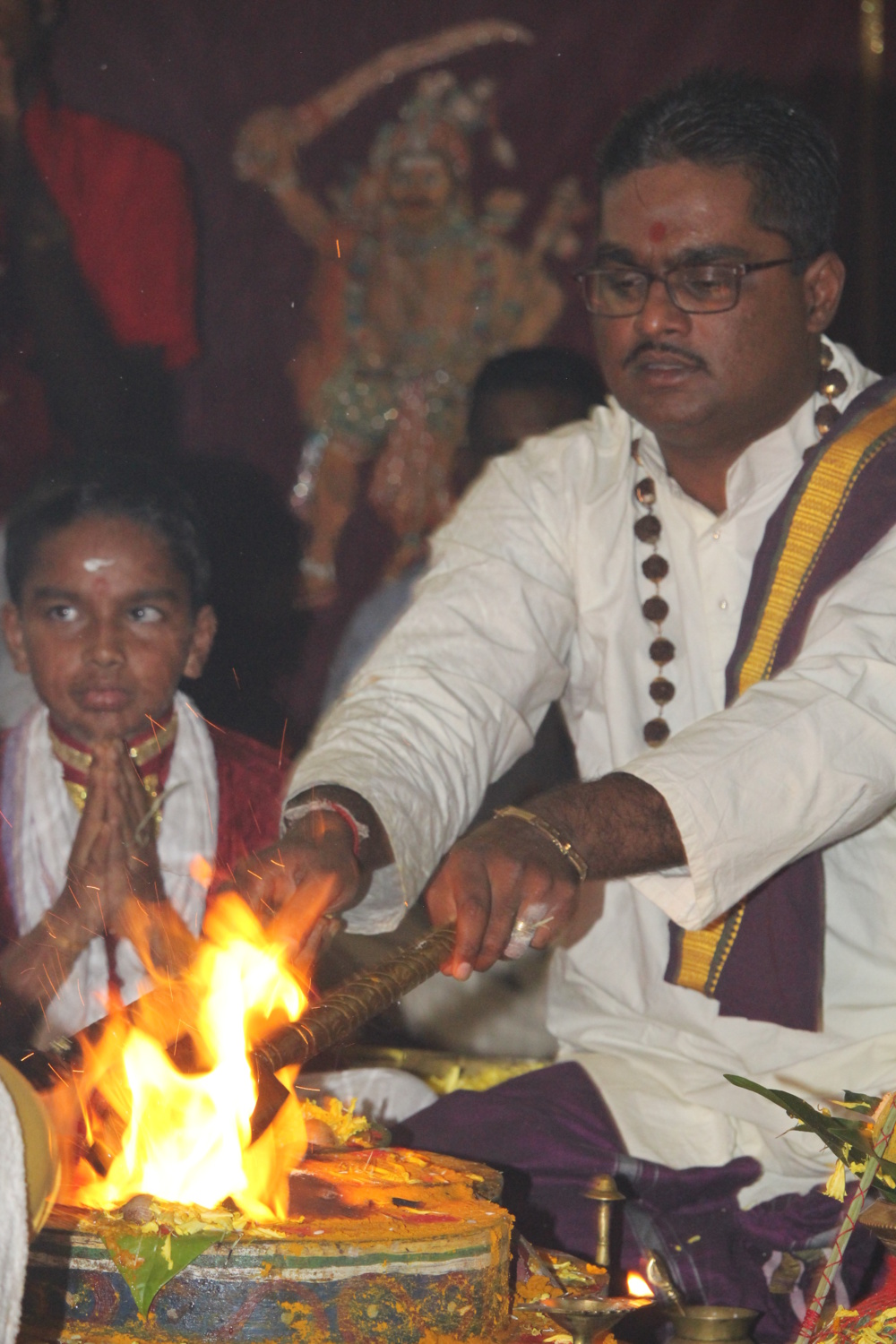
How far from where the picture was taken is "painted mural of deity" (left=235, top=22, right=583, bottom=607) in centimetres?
304

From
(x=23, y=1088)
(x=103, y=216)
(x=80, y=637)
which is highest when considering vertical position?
(x=103, y=216)

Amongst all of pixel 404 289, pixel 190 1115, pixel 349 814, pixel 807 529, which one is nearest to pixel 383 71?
pixel 404 289

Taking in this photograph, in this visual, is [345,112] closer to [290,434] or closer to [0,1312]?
[290,434]

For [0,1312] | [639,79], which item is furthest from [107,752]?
[639,79]

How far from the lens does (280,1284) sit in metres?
1.39

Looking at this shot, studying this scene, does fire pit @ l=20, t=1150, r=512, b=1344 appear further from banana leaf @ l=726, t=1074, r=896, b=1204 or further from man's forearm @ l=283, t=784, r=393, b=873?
man's forearm @ l=283, t=784, r=393, b=873

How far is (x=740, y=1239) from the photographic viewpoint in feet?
7.52

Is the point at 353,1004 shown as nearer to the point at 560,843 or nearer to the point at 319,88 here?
the point at 560,843

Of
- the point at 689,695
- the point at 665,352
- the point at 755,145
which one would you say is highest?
the point at 755,145

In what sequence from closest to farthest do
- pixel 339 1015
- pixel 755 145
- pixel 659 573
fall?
pixel 339 1015, pixel 755 145, pixel 659 573

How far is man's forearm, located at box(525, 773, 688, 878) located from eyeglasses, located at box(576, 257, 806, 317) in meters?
0.94

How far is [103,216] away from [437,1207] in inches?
73.2

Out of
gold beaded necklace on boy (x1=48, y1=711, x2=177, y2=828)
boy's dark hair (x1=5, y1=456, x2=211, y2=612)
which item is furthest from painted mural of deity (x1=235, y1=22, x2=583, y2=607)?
gold beaded necklace on boy (x1=48, y1=711, x2=177, y2=828)

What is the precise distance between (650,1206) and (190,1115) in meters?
0.98
